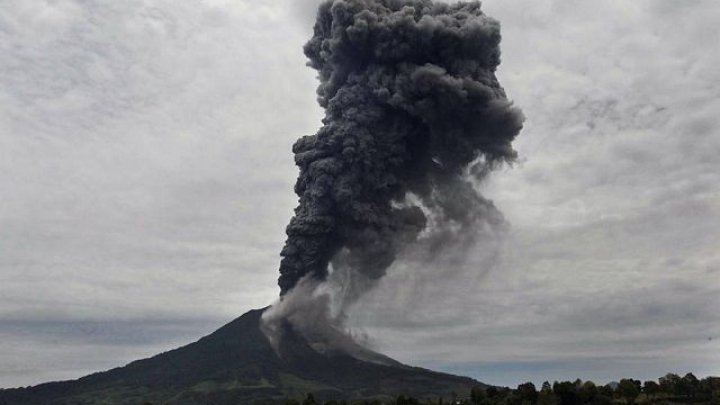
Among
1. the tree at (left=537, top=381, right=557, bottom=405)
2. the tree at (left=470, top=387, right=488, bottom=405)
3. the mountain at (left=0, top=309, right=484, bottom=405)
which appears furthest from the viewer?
A: the mountain at (left=0, top=309, right=484, bottom=405)

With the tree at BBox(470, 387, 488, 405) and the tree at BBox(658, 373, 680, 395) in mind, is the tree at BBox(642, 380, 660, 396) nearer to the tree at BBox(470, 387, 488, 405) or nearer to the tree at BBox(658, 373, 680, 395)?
the tree at BBox(658, 373, 680, 395)

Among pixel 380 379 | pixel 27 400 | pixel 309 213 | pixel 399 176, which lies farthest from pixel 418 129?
pixel 27 400

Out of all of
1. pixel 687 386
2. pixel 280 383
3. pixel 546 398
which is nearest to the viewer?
pixel 546 398

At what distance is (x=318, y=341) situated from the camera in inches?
7259

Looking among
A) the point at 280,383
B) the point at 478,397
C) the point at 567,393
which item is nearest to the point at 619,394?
Result: the point at 567,393

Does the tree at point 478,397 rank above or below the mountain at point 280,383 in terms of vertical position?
below

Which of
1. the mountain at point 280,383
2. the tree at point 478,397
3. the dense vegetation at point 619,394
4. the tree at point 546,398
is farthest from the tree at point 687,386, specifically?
the mountain at point 280,383

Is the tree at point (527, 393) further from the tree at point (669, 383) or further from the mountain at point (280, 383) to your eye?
the mountain at point (280, 383)

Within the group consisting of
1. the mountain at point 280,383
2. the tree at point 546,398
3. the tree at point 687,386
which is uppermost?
the mountain at point 280,383

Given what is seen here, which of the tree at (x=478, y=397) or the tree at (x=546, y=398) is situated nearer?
the tree at (x=546, y=398)

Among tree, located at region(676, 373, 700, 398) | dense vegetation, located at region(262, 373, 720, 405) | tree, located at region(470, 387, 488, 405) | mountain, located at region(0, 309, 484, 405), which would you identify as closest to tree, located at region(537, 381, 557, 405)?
dense vegetation, located at region(262, 373, 720, 405)

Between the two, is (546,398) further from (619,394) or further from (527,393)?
(619,394)

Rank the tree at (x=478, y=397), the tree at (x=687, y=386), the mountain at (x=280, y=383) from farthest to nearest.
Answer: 1. the mountain at (x=280, y=383)
2. the tree at (x=478, y=397)
3. the tree at (x=687, y=386)

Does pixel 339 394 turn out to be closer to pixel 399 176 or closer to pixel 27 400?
pixel 399 176
